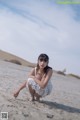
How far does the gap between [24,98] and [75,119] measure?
171 centimetres

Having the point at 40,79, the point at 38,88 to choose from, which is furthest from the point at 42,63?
the point at 38,88

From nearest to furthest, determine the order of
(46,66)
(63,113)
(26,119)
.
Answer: (26,119) → (63,113) → (46,66)

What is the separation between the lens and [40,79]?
8.45 metres

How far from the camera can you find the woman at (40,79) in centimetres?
822

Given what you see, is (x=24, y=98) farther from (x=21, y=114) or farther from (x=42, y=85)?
(x=21, y=114)

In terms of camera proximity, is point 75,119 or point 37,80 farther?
point 37,80

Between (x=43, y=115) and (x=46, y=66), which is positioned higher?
(x=46, y=66)

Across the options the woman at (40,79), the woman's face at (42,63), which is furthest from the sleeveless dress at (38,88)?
the woman's face at (42,63)

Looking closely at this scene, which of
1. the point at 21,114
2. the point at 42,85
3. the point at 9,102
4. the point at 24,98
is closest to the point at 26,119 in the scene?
the point at 21,114

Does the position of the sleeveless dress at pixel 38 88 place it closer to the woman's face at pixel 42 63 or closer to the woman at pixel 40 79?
the woman at pixel 40 79

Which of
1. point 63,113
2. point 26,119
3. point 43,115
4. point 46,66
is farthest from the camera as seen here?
point 46,66

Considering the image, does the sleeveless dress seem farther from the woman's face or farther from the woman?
the woman's face

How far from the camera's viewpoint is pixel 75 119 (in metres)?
7.62

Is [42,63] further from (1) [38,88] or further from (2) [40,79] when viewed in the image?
(1) [38,88]
